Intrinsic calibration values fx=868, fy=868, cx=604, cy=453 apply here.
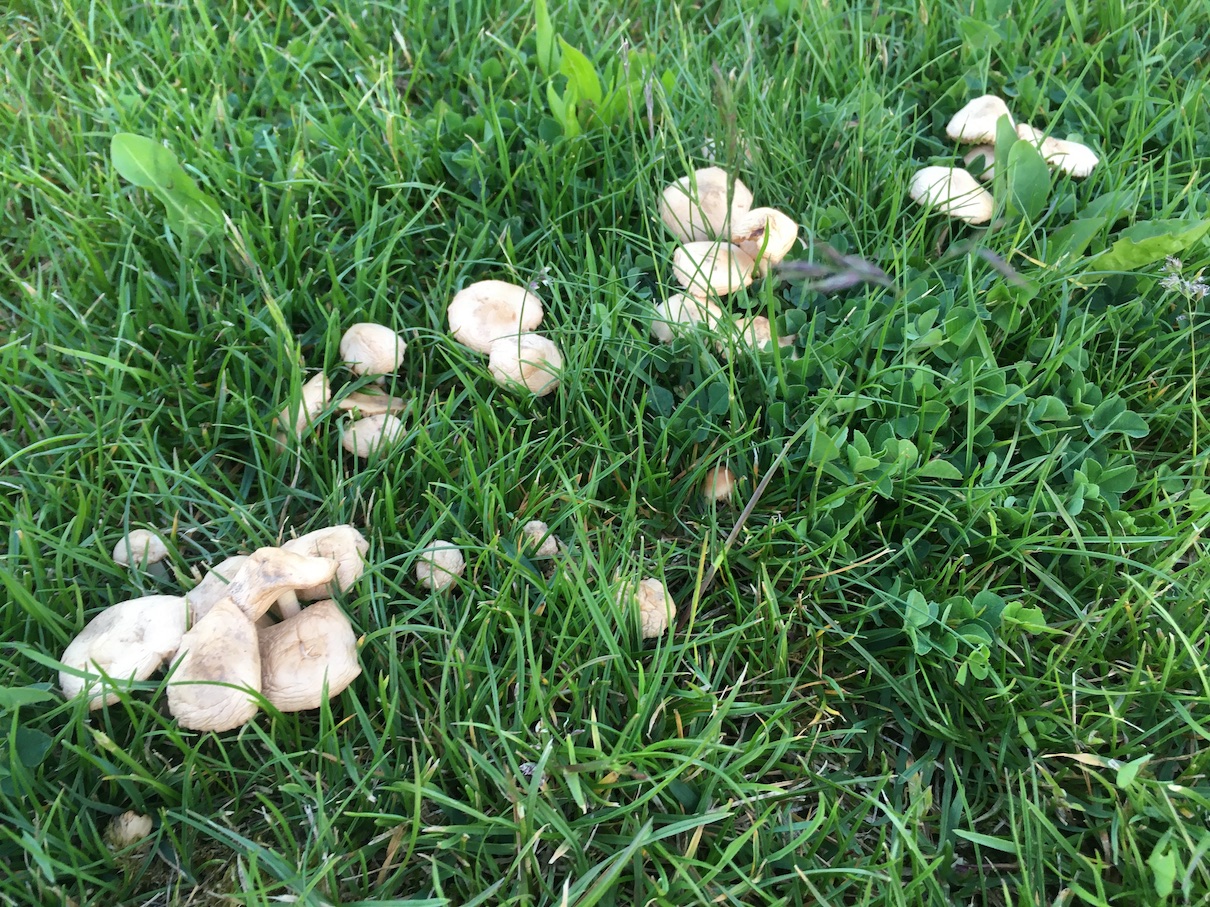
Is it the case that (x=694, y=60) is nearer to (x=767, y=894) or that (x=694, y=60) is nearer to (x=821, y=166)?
(x=821, y=166)

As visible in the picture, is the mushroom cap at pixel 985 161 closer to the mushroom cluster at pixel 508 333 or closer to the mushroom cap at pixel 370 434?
the mushroom cluster at pixel 508 333

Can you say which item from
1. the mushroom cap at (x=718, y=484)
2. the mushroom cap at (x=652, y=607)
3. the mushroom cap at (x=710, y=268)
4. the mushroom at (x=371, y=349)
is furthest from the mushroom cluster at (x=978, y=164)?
the mushroom at (x=371, y=349)

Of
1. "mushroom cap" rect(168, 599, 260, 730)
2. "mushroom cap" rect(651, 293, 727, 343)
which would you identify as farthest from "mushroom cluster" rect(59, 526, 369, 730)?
"mushroom cap" rect(651, 293, 727, 343)

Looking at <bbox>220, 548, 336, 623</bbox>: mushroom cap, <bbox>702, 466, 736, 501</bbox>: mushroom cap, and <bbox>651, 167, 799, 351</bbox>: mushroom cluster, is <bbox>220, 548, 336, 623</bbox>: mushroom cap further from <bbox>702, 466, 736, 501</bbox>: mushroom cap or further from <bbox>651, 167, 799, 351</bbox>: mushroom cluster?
<bbox>651, 167, 799, 351</bbox>: mushroom cluster

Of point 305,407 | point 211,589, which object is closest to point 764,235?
point 305,407

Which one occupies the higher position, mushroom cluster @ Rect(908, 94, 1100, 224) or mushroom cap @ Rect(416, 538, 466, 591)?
mushroom cluster @ Rect(908, 94, 1100, 224)

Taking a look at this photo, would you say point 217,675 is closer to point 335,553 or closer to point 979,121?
point 335,553

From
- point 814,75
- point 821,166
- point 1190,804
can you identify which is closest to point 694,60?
point 814,75
